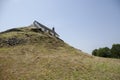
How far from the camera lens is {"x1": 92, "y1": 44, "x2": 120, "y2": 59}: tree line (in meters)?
Result: 51.8

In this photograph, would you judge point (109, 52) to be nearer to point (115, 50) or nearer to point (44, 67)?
point (115, 50)

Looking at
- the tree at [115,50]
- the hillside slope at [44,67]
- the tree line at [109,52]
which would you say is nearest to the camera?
the hillside slope at [44,67]

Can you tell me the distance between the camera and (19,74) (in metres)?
17.7

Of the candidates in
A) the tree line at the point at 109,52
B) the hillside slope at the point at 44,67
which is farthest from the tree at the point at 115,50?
the hillside slope at the point at 44,67

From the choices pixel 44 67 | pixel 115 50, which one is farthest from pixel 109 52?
pixel 44 67

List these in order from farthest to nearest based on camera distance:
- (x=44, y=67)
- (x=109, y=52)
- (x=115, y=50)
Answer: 1. (x=115, y=50)
2. (x=109, y=52)
3. (x=44, y=67)

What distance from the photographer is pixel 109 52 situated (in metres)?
53.4

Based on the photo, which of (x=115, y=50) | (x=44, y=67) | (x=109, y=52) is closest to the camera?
(x=44, y=67)

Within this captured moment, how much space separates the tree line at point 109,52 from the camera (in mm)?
51812

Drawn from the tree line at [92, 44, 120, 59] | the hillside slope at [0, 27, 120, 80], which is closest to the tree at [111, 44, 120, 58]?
the tree line at [92, 44, 120, 59]

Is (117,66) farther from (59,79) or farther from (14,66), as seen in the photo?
(14,66)

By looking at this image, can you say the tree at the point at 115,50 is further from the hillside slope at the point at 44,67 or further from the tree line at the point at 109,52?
the hillside slope at the point at 44,67

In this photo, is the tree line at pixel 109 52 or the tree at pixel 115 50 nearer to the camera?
the tree line at pixel 109 52

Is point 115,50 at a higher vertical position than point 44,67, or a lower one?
higher
